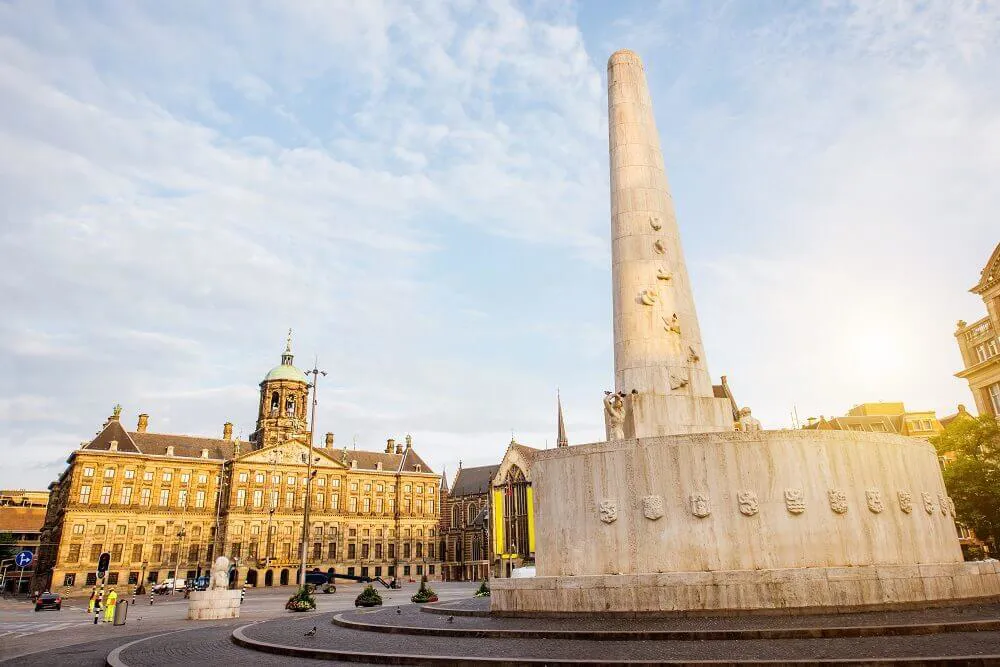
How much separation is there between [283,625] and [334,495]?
220 ft

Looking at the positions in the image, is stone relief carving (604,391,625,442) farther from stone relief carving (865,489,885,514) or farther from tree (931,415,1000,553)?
tree (931,415,1000,553)

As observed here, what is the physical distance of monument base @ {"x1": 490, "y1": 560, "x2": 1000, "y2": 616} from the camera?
1050 cm

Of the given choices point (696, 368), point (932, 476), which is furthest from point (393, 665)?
point (932, 476)

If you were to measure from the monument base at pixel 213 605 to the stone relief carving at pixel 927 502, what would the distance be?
20072mm

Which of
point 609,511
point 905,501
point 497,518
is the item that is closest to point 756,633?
point 609,511

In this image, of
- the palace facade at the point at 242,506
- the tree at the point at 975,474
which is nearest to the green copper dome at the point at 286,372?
the palace facade at the point at 242,506

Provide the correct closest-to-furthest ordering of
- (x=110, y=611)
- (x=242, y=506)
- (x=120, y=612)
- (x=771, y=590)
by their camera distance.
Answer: (x=771, y=590)
(x=120, y=612)
(x=110, y=611)
(x=242, y=506)

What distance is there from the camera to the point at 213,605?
2052 cm

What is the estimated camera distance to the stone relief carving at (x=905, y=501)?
12.0 meters

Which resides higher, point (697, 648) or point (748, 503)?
point (748, 503)

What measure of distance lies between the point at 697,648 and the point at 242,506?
7377 centimetres

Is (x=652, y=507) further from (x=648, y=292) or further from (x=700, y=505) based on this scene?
(x=648, y=292)

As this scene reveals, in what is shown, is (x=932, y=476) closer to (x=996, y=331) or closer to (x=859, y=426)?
(x=996, y=331)

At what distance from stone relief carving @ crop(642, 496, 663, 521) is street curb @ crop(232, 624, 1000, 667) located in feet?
14.8
